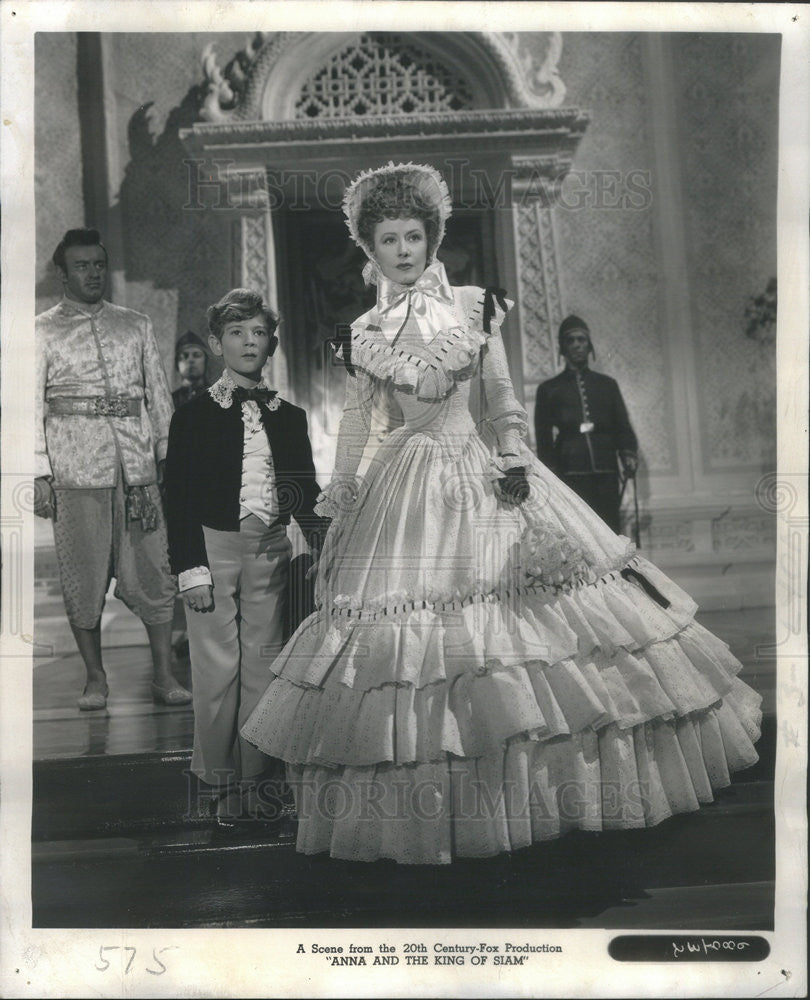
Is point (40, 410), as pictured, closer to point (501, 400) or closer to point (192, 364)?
point (192, 364)

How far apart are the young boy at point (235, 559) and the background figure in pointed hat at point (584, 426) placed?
67 cm

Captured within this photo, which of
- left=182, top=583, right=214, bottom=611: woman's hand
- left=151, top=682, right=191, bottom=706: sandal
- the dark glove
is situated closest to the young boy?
left=182, top=583, right=214, bottom=611: woman's hand

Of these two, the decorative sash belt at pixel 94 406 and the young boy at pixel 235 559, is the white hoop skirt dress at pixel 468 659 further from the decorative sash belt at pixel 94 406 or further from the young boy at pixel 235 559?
the decorative sash belt at pixel 94 406

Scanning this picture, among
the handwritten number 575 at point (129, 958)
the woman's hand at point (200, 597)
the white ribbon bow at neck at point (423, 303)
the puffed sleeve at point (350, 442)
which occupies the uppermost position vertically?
the white ribbon bow at neck at point (423, 303)

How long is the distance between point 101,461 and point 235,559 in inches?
19.4

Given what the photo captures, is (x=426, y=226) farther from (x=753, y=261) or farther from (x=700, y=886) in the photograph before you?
(x=700, y=886)

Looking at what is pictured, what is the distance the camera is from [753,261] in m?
2.53

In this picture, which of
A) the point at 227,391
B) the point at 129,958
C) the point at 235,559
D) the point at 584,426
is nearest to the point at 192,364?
the point at 227,391

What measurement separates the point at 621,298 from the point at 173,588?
1.48 meters

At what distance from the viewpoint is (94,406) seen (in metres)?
2.50

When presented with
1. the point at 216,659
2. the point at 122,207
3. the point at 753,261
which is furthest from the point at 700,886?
the point at 122,207

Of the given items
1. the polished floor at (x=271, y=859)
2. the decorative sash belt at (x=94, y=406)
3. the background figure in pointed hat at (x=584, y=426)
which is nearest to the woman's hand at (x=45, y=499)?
the decorative sash belt at (x=94, y=406)

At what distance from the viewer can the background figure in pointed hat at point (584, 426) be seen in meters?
2.43

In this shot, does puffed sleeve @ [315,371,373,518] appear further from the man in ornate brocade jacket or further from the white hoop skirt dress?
the man in ornate brocade jacket
